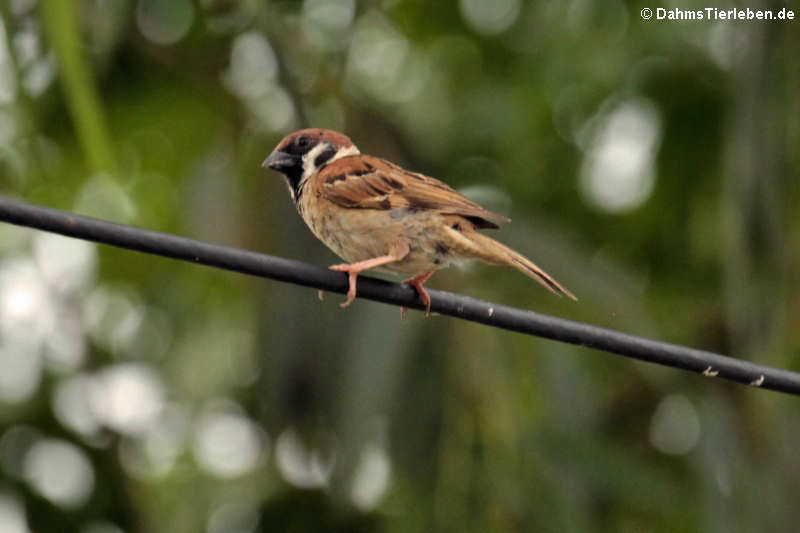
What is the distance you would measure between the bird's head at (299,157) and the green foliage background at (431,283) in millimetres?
351

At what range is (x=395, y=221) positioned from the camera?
3.34 m

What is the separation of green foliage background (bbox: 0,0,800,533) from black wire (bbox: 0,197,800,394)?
151cm

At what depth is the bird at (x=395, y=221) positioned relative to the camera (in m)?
3.22

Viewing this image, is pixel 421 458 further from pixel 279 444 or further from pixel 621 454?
pixel 621 454

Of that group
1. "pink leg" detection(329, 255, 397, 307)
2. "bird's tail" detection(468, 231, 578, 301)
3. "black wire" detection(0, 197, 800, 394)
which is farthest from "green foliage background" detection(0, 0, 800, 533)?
"black wire" detection(0, 197, 800, 394)

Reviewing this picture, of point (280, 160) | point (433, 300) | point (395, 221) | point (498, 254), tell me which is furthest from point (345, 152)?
point (433, 300)

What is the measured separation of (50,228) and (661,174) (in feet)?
14.9

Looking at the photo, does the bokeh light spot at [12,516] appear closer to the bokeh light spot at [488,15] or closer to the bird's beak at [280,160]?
the bird's beak at [280,160]

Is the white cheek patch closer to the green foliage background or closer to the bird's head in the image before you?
the bird's head

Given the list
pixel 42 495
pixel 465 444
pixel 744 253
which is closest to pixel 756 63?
pixel 744 253

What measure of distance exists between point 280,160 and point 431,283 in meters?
1.12

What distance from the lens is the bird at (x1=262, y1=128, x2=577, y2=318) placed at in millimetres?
3219

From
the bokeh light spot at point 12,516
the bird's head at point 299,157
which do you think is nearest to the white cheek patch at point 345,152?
the bird's head at point 299,157

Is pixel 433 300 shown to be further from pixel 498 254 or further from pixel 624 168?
pixel 624 168
